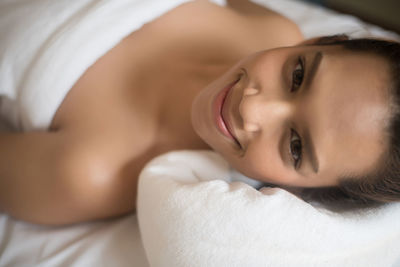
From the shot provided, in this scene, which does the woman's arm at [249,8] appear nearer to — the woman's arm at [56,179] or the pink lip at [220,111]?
the pink lip at [220,111]

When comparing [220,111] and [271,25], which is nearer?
[220,111]

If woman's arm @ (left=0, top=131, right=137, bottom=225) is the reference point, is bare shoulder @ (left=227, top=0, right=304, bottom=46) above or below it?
above

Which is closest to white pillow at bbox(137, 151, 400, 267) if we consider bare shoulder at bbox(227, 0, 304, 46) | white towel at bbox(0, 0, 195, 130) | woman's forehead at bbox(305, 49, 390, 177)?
woman's forehead at bbox(305, 49, 390, 177)

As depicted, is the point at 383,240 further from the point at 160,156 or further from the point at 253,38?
the point at 253,38

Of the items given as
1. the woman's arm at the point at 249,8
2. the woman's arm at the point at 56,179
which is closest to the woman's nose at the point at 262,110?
the woman's arm at the point at 56,179

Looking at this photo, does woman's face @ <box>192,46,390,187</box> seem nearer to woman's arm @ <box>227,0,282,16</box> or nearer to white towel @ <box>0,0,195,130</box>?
white towel @ <box>0,0,195,130</box>

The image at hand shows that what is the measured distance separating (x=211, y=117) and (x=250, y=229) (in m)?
0.26

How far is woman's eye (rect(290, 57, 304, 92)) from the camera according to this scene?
74 cm

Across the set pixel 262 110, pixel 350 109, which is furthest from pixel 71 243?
pixel 350 109

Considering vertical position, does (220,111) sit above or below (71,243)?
above

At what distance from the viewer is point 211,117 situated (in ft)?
2.61

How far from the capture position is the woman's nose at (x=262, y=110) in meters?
0.71

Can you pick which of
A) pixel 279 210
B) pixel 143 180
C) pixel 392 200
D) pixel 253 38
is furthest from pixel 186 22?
pixel 392 200

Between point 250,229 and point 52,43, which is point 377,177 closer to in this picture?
point 250,229
